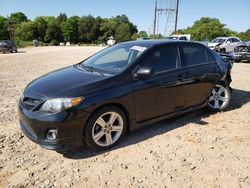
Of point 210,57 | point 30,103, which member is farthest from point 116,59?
point 210,57

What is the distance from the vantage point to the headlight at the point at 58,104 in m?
3.39

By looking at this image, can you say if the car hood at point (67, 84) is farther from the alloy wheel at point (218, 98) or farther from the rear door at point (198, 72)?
the alloy wheel at point (218, 98)

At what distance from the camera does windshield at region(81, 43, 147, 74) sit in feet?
13.7

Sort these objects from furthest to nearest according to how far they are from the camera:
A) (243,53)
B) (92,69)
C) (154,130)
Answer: (243,53) < (154,130) < (92,69)

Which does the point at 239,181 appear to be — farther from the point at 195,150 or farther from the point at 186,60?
the point at 186,60

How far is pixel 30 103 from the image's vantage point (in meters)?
3.63

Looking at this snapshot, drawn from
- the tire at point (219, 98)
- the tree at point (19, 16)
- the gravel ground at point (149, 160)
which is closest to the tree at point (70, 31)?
the tree at point (19, 16)

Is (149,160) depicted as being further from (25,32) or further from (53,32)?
(53,32)

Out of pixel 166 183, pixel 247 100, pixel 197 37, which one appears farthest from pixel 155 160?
pixel 197 37

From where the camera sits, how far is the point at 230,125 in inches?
190

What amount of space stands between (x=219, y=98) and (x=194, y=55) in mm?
1231

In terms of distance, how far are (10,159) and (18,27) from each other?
9271 centimetres

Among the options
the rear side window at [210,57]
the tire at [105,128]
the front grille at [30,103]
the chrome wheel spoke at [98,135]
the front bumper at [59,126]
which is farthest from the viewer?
the rear side window at [210,57]

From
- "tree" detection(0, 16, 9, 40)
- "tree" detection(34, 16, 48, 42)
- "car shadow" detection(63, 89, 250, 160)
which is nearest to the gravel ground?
"car shadow" detection(63, 89, 250, 160)
